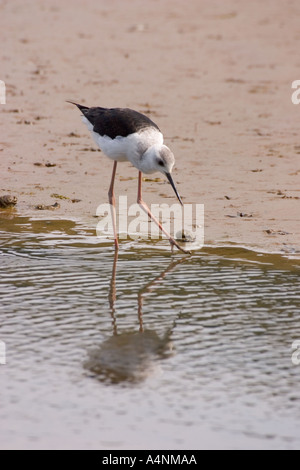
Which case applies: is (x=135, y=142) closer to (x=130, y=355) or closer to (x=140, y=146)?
(x=140, y=146)

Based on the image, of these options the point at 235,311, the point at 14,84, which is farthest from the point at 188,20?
the point at 235,311

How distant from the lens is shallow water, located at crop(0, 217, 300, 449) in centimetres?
438

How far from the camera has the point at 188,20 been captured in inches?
625

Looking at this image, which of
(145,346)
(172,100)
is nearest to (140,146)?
(145,346)

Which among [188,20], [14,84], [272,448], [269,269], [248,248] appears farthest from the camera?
[188,20]

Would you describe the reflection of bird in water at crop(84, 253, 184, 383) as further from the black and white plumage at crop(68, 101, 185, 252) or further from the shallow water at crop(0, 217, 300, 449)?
the black and white plumage at crop(68, 101, 185, 252)

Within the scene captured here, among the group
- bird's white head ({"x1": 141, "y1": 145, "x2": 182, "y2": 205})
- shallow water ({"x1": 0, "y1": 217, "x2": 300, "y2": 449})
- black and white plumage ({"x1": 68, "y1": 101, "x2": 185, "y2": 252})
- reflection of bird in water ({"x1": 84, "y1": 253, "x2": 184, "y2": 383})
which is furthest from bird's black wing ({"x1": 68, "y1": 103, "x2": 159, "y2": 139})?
reflection of bird in water ({"x1": 84, "y1": 253, "x2": 184, "y2": 383})

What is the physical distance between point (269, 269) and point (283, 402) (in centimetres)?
221

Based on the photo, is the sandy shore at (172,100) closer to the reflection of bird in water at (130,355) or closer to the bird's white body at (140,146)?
the bird's white body at (140,146)

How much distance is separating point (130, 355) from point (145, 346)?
0.17m

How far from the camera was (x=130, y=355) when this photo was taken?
5.26m

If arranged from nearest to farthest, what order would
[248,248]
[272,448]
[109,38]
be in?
[272,448], [248,248], [109,38]

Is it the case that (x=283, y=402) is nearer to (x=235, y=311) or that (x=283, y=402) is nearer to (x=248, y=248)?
(x=235, y=311)

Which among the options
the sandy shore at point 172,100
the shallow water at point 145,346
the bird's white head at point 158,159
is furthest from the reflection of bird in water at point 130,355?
the sandy shore at point 172,100
